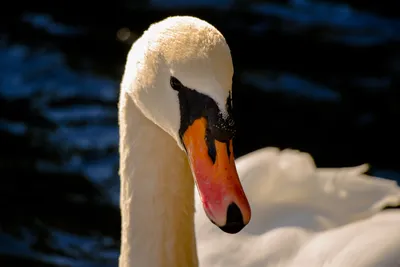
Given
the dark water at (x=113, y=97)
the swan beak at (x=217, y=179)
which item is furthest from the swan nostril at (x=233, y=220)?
the dark water at (x=113, y=97)

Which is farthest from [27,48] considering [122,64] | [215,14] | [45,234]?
[45,234]

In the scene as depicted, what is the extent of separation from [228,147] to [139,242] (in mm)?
698

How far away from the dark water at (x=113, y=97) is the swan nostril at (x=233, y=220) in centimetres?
246

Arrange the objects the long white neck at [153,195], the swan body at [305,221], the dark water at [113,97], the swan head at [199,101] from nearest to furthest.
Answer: the swan head at [199,101] → the long white neck at [153,195] → the swan body at [305,221] → the dark water at [113,97]

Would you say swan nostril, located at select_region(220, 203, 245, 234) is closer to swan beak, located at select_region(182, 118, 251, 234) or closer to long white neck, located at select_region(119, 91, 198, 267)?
swan beak, located at select_region(182, 118, 251, 234)

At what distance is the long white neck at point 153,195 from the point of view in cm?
303

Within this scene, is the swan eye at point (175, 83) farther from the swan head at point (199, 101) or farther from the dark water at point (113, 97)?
the dark water at point (113, 97)

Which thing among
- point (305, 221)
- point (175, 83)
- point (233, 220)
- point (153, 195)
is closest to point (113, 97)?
point (305, 221)

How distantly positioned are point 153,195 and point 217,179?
47 cm

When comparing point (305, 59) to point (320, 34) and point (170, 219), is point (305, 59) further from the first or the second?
point (170, 219)

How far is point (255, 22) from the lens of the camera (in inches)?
265

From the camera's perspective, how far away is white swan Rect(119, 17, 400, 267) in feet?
8.70

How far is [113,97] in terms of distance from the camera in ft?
20.1

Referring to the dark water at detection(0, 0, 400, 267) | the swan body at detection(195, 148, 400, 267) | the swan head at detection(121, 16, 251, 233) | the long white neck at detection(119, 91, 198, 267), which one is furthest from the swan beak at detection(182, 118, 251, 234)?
the dark water at detection(0, 0, 400, 267)
